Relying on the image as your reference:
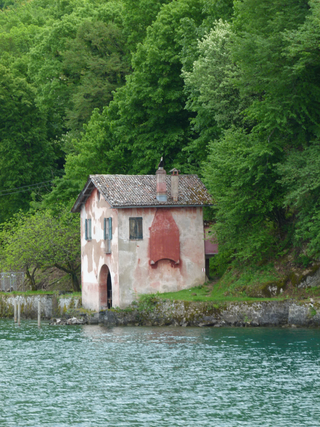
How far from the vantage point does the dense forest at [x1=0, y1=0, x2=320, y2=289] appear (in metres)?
40.6

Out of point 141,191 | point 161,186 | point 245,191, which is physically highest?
point 161,186

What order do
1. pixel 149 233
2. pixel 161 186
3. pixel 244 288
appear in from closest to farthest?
pixel 244 288, pixel 149 233, pixel 161 186

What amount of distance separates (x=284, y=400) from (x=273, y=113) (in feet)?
64.5

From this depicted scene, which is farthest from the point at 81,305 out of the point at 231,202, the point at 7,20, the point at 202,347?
the point at 7,20

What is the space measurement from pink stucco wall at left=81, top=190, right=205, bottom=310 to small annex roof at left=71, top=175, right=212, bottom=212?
569 mm

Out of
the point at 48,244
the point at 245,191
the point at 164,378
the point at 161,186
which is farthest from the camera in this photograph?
the point at 48,244

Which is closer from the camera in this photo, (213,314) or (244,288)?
(213,314)

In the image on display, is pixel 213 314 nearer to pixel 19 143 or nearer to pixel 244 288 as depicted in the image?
pixel 244 288

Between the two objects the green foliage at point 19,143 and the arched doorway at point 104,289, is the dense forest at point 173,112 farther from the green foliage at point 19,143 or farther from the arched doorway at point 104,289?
the arched doorway at point 104,289

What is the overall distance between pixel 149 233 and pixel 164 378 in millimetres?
19355

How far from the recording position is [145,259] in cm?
4734

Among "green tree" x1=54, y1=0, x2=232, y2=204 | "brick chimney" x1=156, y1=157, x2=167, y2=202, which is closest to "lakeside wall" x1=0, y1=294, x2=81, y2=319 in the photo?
"green tree" x1=54, y1=0, x2=232, y2=204

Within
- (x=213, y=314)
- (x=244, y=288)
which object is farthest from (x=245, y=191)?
(x=213, y=314)

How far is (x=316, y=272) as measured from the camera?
140 ft
